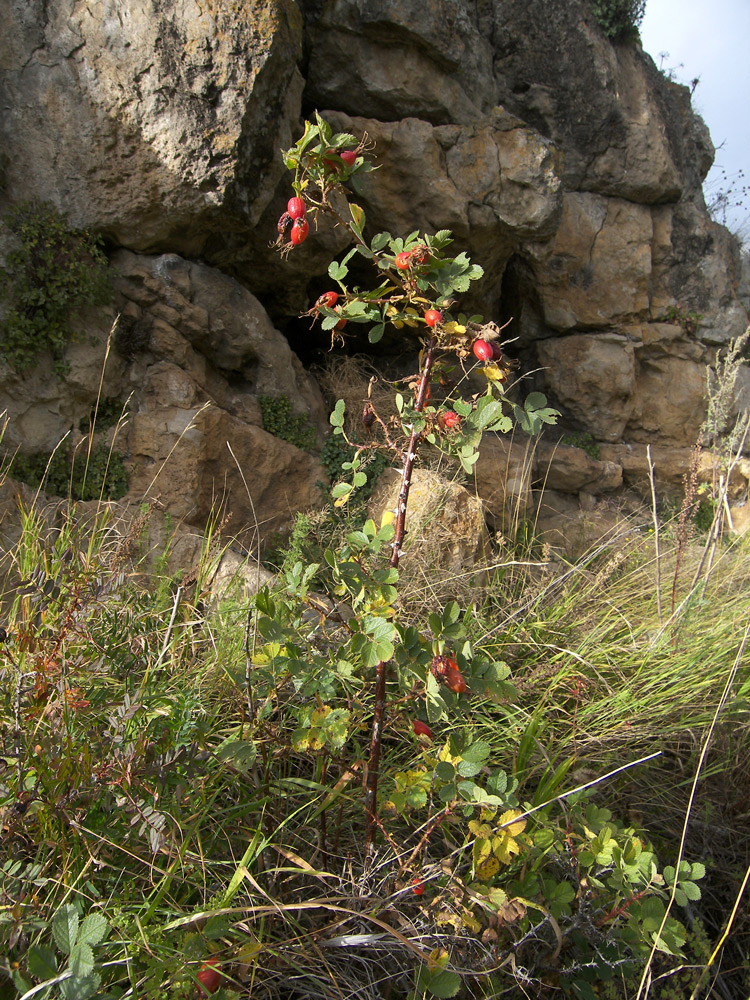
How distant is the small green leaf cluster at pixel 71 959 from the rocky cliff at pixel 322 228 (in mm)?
2220

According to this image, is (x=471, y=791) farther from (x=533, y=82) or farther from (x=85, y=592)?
(x=533, y=82)

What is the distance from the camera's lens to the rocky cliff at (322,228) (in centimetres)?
338

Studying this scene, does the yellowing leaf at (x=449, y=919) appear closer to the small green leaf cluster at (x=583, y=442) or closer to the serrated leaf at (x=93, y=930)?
the serrated leaf at (x=93, y=930)

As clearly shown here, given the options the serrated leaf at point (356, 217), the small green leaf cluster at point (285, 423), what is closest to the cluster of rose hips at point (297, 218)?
the serrated leaf at point (356, 217)

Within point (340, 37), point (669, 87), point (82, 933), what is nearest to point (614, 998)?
point (82, 933)

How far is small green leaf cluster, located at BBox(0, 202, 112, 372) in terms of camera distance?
10.4ft

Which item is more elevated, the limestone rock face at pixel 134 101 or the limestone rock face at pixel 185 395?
the limestone rock face at pixel 134 101

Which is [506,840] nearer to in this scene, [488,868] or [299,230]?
[488,868]

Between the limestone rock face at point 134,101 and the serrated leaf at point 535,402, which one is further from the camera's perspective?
the limestone rock face at point 134,101

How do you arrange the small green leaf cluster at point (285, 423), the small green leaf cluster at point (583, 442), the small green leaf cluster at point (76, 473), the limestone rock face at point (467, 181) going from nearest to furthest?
the small green leaf cluster at point (76, 473), the small green leaf cluster at point (285, 423), the limestone rock face at point (467, 181), the small green leaf cluster at point (583, 442)

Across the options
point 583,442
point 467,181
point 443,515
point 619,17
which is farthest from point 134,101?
point 619,17

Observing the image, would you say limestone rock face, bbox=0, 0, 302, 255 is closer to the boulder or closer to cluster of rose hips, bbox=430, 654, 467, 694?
the boulder

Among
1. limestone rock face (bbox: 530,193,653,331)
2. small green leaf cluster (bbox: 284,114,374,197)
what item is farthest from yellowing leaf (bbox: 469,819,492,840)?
limestone rock face (bbox: 530,193,653,331)

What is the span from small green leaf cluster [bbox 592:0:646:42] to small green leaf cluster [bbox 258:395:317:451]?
503 cm
